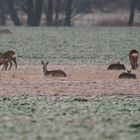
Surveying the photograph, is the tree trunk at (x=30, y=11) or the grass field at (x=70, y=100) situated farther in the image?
the tree trunk at (x=30, y=11)

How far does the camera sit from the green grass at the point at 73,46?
34750mm

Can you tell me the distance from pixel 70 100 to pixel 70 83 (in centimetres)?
403

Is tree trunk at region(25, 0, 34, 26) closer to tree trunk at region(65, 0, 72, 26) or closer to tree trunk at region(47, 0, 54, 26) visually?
tree trunk at region(47, 0, 54, 26)

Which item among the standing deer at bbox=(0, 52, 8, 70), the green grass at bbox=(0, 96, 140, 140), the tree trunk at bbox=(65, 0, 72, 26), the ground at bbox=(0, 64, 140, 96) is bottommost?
the green grass at bbox=(0, 96, 140, 140)

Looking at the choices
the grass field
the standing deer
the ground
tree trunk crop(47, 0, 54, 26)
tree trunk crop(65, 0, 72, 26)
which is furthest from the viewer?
tree trunk crop(65, 0, 72, 26)

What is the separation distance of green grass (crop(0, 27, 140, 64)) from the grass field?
0.05 m

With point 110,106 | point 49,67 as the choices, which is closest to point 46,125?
point 110,106

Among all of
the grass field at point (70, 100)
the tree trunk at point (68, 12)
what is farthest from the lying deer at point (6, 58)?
the tree trunk at point (68, 12)

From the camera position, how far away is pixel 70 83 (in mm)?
22344

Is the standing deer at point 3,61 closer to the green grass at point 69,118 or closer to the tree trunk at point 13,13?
the green grass at point 69,118

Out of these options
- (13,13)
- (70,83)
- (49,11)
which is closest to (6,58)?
(70,83)

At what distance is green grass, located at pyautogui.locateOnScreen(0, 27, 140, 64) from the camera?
114 ft

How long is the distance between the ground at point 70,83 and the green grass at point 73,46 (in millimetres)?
6423

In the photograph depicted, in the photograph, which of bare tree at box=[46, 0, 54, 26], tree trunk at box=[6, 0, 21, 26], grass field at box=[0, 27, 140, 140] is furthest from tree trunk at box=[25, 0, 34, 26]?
grass field at box=[0, 27, 140, 140]
